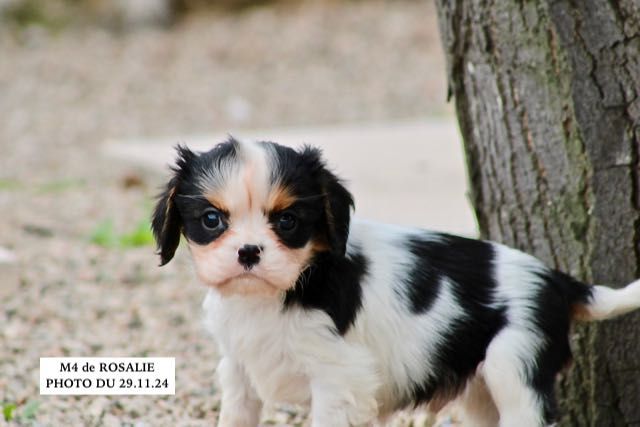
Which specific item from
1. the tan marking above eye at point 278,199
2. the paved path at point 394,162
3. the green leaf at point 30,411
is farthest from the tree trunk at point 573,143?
the paved path at point 394,162

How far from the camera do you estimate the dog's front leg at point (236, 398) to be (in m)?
3.75

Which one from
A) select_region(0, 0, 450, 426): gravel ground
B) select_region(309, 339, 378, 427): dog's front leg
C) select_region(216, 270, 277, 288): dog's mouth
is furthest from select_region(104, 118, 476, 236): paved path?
select_region(216, 270, 277, 288): dog's mouth

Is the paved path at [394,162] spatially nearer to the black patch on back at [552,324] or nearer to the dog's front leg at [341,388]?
the black patch on back at [552,324]

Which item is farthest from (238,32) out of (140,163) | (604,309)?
(604,309)

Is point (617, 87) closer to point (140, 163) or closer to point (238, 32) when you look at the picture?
point (140, 163)

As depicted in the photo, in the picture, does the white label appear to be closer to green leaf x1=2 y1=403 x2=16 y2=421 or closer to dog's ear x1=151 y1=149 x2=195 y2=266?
green leaf x1=2 y1=403 x2=16 y2=421

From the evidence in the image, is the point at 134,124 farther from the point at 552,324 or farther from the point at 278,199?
the point at 278,199

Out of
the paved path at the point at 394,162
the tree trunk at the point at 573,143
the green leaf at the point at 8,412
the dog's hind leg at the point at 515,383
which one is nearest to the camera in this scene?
the dog's hind leg at the point at 515,383

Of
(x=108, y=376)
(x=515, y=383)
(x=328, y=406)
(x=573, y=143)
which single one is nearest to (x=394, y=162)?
(x=108, y=376)

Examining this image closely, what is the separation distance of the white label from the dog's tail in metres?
1.77

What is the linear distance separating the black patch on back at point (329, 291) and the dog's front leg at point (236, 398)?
1.32 ft

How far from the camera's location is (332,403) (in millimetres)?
3467

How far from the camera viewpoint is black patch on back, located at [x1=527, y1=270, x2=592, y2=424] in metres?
3.63

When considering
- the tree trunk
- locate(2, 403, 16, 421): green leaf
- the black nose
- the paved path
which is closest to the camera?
the black nose
